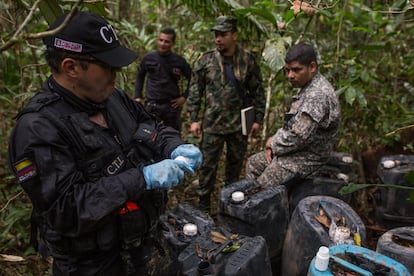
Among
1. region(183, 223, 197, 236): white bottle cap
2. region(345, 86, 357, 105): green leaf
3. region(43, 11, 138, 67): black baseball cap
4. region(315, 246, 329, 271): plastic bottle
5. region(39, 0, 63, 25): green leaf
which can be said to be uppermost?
region(39, 0, 63, 25): green leaf

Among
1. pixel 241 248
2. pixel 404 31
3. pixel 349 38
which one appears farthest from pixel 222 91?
pixel 349 38

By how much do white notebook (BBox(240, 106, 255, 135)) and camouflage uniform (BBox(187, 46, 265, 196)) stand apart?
0.31ft

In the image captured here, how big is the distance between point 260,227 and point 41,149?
4.96 feet

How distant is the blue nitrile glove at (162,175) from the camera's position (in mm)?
1460

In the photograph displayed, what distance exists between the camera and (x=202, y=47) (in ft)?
18.1

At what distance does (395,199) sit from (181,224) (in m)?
1.85

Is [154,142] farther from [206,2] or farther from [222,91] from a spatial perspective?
[206,2]

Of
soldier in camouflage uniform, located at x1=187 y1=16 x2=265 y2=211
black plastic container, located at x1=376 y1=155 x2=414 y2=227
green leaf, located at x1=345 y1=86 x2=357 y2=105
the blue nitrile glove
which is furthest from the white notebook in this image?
the blue nitrile glove

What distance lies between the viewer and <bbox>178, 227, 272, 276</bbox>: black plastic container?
5.26ft

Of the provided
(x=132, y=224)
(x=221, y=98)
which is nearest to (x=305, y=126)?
(x=221, y=98)

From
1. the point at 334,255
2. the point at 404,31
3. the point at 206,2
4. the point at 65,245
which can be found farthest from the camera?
the point at 404,31

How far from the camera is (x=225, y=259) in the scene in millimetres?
1655

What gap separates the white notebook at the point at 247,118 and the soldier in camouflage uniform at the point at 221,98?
8cm

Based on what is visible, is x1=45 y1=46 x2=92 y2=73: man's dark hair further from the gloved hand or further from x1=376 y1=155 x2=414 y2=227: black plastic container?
x1=376 y1=155 x2=414 y2=227: black plastic container
